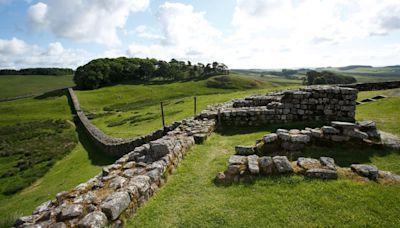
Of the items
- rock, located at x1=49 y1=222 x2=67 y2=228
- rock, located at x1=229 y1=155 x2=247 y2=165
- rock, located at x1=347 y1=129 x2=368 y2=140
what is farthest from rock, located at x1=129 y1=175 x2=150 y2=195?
rock, located at x1=347 y1=129 x2=368 y2=140

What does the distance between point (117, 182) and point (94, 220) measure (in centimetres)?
181

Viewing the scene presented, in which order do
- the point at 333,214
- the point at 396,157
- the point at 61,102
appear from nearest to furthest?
the point at 333,214 → the point at 396,157 → the point at 61,102

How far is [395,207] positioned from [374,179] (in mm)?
1127

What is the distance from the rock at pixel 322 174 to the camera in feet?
20.3

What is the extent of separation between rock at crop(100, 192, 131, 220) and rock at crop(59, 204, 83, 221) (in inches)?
20.0

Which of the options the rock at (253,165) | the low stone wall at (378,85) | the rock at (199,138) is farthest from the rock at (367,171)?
the low stone wall at (378,85)

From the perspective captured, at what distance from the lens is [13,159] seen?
26.3 meters

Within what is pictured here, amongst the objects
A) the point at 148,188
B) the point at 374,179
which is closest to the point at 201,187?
the point at 148,188

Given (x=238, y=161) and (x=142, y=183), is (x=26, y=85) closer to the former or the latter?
(x=142, y=183)

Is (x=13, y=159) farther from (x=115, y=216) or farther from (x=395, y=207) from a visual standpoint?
(x=395, y=207)

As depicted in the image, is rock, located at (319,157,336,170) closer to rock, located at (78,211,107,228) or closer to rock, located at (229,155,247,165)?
rock, located at (229,155,247,165)

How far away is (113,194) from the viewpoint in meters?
5.68

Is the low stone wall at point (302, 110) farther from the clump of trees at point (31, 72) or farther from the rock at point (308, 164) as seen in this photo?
the clump of trees at point (31, 72)

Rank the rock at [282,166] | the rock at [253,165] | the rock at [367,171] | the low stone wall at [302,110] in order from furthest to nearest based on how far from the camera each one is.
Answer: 1. the low stone wall at [302,110]
2. the rock at [253,165]
3. the rock at [282,166]
4. the rock at [367,171]
